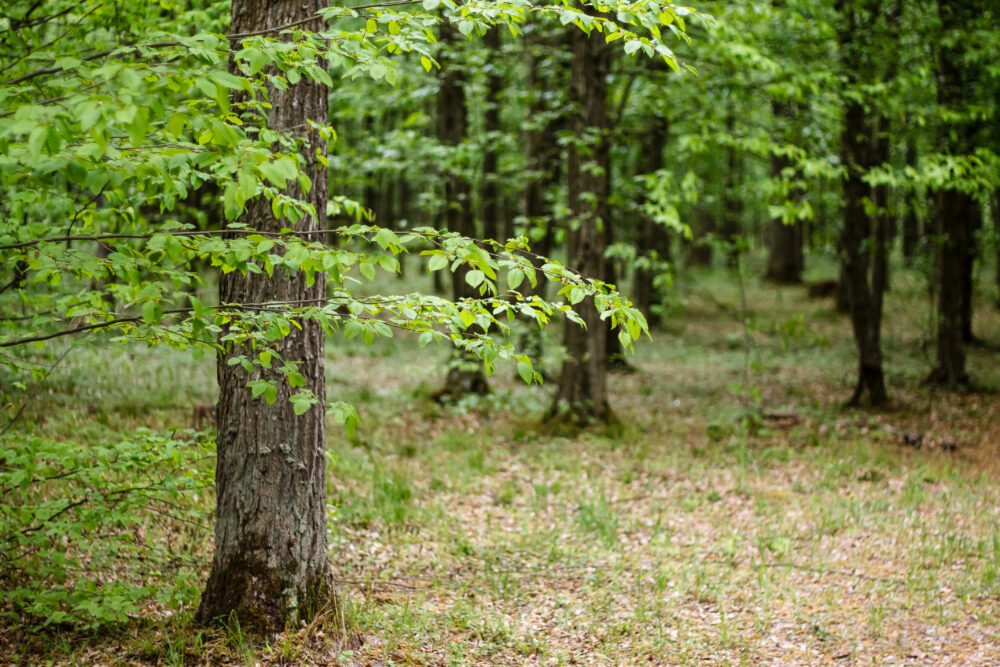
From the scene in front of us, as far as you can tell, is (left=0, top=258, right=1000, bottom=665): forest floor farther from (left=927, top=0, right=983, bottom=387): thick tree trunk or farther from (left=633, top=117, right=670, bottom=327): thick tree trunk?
(left=633, top=117, right=670, bottom=327): thick tree trunk

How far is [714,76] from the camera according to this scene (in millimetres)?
11766

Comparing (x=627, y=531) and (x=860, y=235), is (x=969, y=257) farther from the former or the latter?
(x=627, y=531)

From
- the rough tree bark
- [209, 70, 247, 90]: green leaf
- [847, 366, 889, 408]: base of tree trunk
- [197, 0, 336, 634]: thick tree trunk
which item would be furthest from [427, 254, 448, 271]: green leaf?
[847, 366, 889, 408]: base of tree trunk

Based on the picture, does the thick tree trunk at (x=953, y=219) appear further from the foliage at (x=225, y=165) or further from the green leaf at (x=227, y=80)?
the green leaf at (x=227, y=80)

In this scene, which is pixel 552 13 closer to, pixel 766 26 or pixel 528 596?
pixel 528 596

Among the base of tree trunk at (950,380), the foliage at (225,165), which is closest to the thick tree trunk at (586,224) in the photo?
the foliage at (225,165)

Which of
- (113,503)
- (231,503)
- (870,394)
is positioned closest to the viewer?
(231,503)

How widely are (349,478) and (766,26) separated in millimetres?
11894

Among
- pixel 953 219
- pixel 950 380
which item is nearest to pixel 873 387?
pixel 950 380

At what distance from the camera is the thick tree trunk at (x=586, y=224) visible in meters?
11.0

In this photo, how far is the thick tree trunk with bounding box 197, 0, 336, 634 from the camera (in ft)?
15.6

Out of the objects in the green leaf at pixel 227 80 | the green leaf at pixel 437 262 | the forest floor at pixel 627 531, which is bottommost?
the forest floor at pixel 627 531

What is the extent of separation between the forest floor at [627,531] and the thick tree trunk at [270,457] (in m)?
0.29

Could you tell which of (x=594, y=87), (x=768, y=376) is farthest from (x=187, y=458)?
(x=768, y=376)
